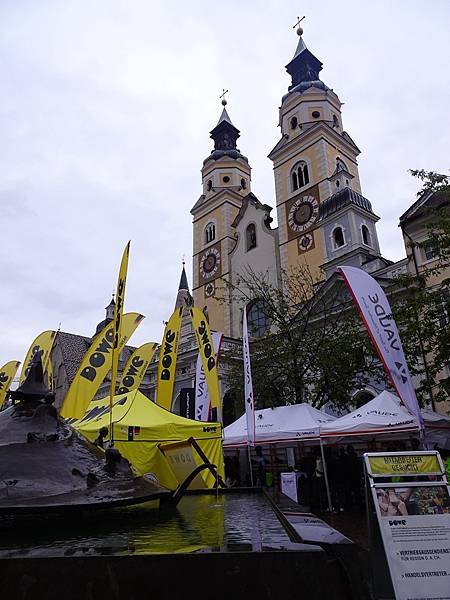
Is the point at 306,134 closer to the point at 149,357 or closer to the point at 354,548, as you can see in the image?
the point at 149,357

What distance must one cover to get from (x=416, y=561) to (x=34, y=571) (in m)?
2.84

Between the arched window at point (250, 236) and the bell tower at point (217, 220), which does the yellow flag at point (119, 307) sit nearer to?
the bell tower at point (217, 220)

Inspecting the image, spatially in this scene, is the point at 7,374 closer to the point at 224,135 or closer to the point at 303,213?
the point at 303,213

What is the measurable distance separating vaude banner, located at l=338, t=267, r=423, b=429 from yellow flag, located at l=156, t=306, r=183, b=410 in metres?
6.30

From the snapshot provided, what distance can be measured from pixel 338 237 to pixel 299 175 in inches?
309

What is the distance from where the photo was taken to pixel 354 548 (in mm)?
2326

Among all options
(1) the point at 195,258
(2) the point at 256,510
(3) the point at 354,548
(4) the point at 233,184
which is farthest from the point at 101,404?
(4) the point at 233,184

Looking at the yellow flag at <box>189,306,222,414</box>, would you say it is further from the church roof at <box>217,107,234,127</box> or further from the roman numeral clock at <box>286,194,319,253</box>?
the church roof at <box>217,107,234,127</box>

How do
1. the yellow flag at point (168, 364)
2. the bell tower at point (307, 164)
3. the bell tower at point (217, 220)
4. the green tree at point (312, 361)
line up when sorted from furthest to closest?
the bell tower at point (217, 220) < the bell tower at point (307, 164) < the green tree at point (312, 361) < the yellow flag at point (168, 364)

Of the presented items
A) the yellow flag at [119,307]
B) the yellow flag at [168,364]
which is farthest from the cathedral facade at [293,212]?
the yellow flag at [119,307]

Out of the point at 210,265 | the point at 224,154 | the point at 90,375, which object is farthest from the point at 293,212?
the point at 90,375

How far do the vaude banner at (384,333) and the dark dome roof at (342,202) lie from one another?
17567mm

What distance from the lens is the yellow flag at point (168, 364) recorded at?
13.6m

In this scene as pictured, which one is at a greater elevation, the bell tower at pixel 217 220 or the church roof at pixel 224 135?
the church roof at pixel 224 135
